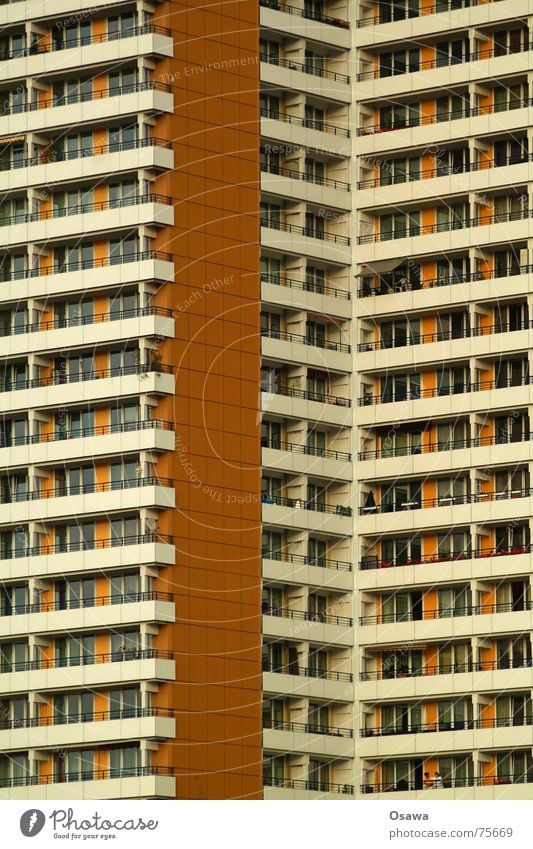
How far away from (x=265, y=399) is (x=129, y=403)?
300 inches

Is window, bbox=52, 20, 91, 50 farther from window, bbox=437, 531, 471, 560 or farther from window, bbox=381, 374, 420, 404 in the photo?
window, bbox=437, 531, 471, 560

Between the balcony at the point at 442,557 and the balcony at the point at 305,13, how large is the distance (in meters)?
29.4

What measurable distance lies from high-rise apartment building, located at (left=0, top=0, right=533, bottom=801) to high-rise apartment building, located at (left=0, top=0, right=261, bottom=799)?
0.17 meters

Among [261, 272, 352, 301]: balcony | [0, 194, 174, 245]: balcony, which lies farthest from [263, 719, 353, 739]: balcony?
[0, 194, 174, 245]: balcony

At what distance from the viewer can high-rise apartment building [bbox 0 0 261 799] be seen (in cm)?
13825

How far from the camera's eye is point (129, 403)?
5561 inches

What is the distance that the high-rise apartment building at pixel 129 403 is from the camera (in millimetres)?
138250

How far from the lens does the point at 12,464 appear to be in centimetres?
14338

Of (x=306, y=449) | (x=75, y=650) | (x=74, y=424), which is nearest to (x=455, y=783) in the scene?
(x=306, y=449)

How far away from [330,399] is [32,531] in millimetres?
18150

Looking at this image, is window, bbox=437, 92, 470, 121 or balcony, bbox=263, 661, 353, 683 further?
window, bbox=437, 92, 470, 121
